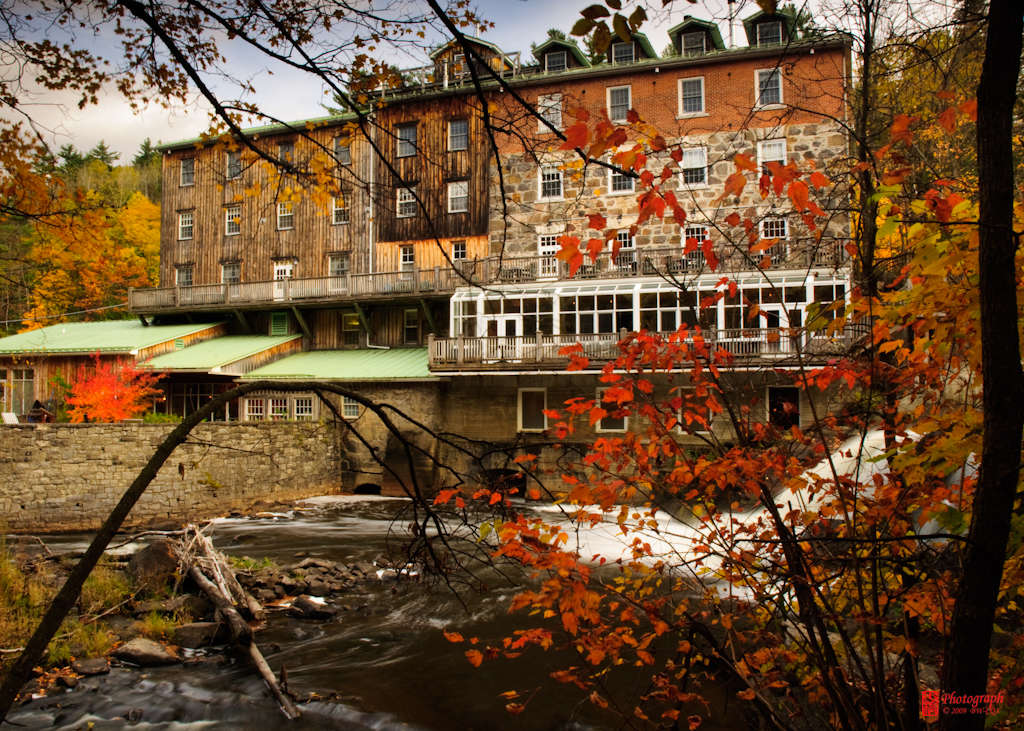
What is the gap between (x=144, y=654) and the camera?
7906mm

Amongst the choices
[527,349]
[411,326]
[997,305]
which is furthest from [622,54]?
[997,305]

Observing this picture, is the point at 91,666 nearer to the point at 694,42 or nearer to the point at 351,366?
the point at 351,366

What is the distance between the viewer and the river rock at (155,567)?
32.1 ft

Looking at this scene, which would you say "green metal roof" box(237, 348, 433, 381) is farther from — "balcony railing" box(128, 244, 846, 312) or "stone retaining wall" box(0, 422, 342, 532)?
"stone retaining wall" box(0, 422, 342, 532)

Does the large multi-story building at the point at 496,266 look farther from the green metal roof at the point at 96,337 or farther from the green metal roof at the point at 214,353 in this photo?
the green metal roof at the point at 96,337

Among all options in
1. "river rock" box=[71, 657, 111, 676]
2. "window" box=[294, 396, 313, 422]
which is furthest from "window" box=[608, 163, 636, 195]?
"river rock" box=[71, 657, 111, 676]

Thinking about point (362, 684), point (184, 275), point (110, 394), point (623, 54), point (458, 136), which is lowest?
point (362, 684)

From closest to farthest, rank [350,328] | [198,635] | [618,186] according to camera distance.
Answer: [198,635] < [618,186] < [350,328]

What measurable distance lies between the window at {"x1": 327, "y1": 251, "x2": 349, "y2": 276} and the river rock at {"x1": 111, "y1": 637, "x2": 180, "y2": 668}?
74.7 ft

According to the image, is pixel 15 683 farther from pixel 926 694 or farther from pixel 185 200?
pixel 185 200

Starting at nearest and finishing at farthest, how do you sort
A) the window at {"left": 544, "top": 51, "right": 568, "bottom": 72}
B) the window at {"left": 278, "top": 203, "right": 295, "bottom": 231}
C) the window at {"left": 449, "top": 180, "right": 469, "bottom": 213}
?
the window at {"left": 544, "top": 51, "right": 568, "bottom": 72} → the window at {"left": 449, "top": 180, "right": 469, "bottom": 213} → the window at {"left": 278, "top": 203, "right": 295, "bottom": 231}

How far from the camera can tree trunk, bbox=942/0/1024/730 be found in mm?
1986

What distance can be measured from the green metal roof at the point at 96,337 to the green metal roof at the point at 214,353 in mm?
876

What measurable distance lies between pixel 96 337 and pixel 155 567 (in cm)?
2240
